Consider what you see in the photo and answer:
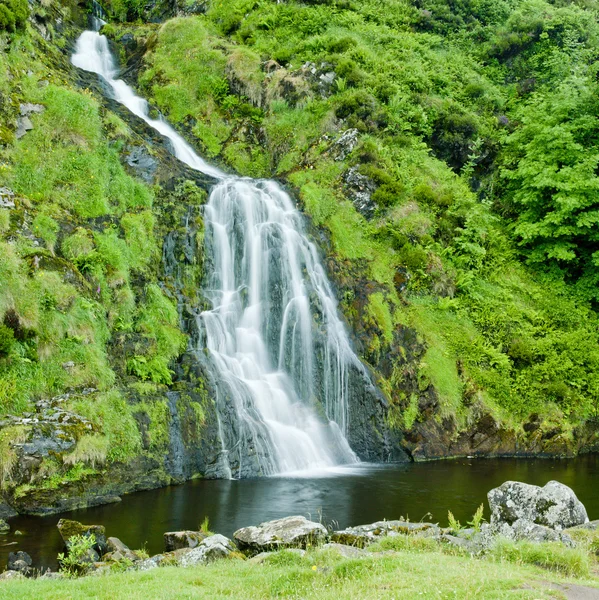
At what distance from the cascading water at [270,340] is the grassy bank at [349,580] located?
1019cm

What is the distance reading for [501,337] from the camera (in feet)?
81.8

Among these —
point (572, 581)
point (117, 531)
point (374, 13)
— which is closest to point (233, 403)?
point (117, 531)

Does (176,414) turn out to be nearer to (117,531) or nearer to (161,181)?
(117,531)

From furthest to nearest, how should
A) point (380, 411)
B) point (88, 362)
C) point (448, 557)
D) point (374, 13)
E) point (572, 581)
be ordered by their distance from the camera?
point (374, 13), point (380, 411), point (88, 362), point (448, 557), point (572, 581)

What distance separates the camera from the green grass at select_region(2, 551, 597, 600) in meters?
6.71

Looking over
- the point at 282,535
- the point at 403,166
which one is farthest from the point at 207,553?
the point at 403,166

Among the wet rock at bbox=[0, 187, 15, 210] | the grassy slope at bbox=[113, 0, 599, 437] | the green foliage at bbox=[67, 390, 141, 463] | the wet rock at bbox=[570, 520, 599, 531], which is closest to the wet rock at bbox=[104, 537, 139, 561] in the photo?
the green foliage at bbox=[67, 390, 141, 463]

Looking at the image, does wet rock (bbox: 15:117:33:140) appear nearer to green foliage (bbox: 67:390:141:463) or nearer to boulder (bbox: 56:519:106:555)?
green foliage (bbox: 67:390:141:463)

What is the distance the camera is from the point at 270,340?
73.8 feet

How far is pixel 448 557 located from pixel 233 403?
38.4 ft

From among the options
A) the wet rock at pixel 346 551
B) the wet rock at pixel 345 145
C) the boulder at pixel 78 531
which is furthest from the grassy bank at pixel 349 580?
the wet rock at pixel 345 145

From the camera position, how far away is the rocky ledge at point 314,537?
32.0 ft

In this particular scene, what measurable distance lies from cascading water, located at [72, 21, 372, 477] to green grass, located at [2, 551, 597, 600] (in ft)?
33.6

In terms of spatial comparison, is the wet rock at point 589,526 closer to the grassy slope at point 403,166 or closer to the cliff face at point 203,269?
the cliff face at point 203,269
